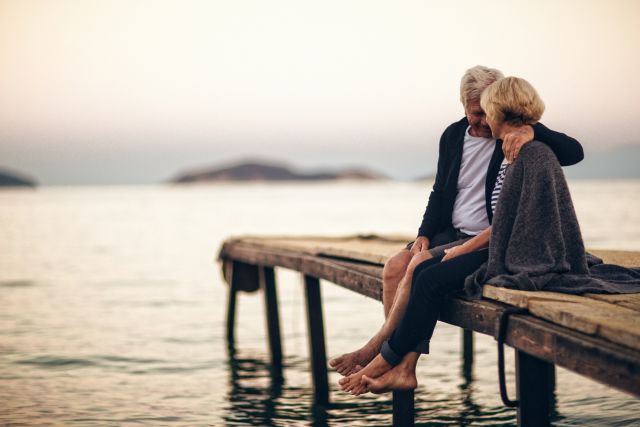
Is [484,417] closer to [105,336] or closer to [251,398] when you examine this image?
[251,398]

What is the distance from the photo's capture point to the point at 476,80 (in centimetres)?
466

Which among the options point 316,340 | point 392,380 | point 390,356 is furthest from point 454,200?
point 316,340

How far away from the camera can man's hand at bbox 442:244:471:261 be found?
4602 millimetres

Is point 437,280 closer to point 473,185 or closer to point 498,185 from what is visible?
point 498,185

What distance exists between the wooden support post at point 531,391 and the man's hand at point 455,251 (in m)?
0.71

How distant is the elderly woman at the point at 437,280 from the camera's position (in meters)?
4.28

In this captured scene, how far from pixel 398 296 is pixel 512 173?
99cm

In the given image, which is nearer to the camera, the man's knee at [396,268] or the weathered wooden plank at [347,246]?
the man's knee at [396,268]

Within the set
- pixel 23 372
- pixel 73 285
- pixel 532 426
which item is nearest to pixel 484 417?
pixel 532 426

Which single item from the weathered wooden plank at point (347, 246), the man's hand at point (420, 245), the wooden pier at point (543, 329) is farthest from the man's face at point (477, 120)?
the weathered wooden plank at point (347, 246)

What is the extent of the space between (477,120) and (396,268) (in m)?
1.01

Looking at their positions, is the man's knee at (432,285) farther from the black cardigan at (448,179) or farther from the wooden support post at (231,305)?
the wooden support post at (231,305)

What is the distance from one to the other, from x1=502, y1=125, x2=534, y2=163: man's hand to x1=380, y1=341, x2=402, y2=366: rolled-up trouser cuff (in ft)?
4.03

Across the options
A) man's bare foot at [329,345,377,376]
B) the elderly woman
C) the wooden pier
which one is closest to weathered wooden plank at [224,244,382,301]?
the wooden pier
